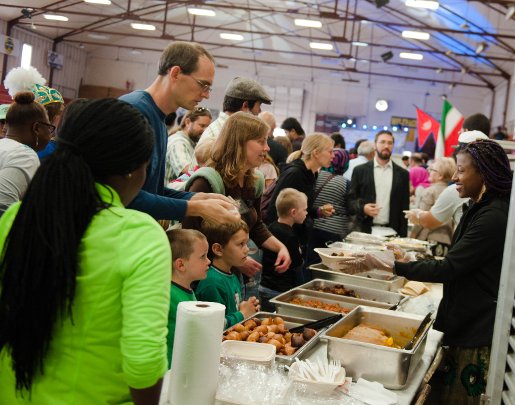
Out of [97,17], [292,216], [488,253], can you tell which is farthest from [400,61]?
[488,253]

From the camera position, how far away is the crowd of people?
4.21 ft

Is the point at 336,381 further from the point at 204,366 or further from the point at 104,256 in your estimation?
the point at 104,256

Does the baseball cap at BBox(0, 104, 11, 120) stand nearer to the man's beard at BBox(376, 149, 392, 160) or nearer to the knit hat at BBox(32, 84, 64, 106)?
the knit hat at BBox(32, 84, 64, 106)

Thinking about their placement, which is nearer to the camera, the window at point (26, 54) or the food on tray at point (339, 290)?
the food on tray at point (339, 290)

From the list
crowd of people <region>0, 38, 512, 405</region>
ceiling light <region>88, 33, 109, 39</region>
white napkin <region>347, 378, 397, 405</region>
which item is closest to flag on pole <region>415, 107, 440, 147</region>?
crowd of people <region>0, 38, 512, 405</region>

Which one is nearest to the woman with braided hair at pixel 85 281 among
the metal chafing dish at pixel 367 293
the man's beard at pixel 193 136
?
the metal chafing dish at pixel 367 293

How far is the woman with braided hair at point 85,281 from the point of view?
1.27 m

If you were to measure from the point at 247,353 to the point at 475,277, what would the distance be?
1.35m

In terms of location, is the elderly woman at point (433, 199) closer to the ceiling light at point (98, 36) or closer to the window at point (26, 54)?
the window at point (26, 54)

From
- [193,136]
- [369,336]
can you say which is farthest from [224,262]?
[193,136]

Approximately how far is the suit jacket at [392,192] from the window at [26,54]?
16529mm

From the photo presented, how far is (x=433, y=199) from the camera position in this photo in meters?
6.86

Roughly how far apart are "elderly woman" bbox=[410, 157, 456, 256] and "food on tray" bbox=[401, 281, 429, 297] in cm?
204

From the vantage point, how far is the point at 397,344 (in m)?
2.72
